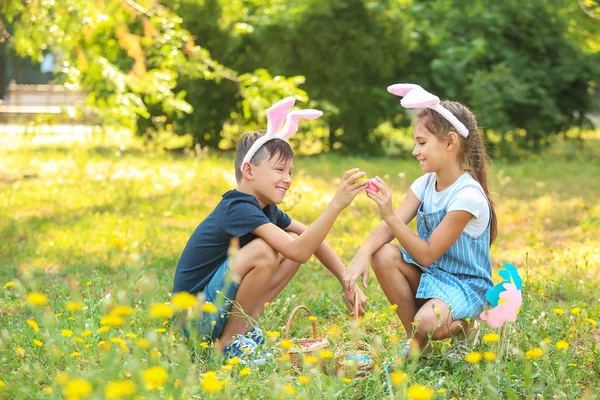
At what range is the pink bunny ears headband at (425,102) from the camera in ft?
10.3

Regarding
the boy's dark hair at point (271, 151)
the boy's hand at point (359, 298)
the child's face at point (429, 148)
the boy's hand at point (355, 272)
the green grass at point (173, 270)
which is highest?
the child's face at point (429, 148)

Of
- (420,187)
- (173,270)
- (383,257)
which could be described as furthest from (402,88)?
(173,270)

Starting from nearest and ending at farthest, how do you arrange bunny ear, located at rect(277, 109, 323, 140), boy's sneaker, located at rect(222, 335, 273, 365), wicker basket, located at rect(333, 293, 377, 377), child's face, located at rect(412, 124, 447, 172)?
boy's sneaker, located at rect(222, 335, 273, 365), wicker basket, located at rect(333, 293, 377, 377), child's face, located at rect(412, 124, 447, 172), bunny ear, located at rect(277, 109, 323, 140)

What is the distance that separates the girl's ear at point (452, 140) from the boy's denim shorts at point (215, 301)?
105 cm

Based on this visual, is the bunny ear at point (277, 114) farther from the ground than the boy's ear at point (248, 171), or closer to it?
farther from the ground

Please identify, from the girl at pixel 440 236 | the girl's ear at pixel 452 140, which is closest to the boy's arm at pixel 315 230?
the girl at pixel 440 236

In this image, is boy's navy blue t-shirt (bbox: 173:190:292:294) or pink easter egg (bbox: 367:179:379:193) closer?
pink easter egg (bbox: 367:179:379:193)

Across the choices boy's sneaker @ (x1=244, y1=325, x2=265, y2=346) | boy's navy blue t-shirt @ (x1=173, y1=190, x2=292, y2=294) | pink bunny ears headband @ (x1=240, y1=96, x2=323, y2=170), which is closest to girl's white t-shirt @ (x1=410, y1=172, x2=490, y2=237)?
pink bunny ears headband @ (x1=240, y1=96, x2=323, y2=170)

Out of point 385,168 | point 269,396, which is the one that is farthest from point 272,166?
point 385,168

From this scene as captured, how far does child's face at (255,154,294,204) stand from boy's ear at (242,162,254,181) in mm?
34

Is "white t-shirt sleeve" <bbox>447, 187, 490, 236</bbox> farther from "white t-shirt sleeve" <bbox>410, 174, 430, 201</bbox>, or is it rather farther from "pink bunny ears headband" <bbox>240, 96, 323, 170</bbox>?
"pink bunny ears headband" <bbox>240, 96, 323, 170</bbox>

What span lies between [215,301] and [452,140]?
1184mm

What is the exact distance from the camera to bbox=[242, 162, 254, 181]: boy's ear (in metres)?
3.37

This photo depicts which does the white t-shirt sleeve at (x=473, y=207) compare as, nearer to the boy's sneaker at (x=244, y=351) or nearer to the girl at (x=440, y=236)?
the girl at (x=440, y=236)
